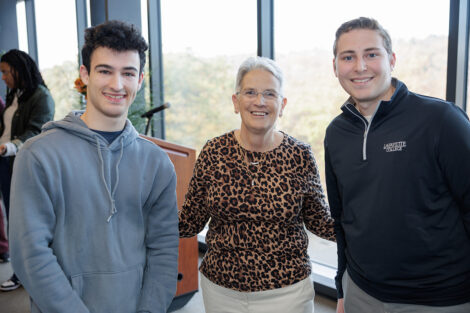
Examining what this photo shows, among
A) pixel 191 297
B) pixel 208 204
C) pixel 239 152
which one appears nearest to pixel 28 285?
pixel 208 204

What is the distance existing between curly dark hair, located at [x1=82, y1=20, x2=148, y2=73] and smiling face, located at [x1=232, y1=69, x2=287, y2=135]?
48 cm

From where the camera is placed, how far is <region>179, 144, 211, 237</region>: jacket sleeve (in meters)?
1.76

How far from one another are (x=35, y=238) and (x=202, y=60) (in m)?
3.34

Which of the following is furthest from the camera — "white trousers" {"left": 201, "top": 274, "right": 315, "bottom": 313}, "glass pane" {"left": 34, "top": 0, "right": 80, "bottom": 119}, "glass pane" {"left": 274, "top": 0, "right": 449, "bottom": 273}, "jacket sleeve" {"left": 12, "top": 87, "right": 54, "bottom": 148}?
"glass pane" {"left": 34, "top": 0, "right": 80, "bottom": 119}

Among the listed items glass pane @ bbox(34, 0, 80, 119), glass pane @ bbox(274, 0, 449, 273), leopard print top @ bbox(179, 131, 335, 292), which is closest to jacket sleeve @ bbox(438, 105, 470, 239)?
leopard print top @ bbox(179, 131, 335, 292)

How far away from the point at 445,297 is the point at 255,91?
1.00m

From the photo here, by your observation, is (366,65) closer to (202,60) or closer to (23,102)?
(23,102)

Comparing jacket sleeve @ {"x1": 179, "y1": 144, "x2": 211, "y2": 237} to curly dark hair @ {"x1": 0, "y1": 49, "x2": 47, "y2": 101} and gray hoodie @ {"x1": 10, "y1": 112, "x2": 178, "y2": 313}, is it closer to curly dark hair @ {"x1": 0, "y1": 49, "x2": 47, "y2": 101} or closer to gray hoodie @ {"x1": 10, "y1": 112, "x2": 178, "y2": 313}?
gray hoodie @ {"x1": 10, "y1": 112, "x2": 178, "y2": 313}

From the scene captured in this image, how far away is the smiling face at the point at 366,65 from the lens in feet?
4.76

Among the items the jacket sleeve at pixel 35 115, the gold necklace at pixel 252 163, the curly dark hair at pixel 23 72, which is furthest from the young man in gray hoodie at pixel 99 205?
the curly dark hair at pixel 23 72

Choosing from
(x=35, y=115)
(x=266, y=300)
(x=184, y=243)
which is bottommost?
(x=184, y=243)

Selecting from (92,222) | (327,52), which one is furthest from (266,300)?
(327,52)

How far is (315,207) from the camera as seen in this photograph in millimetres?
1781

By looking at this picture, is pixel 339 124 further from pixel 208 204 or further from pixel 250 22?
pixel 250 22
